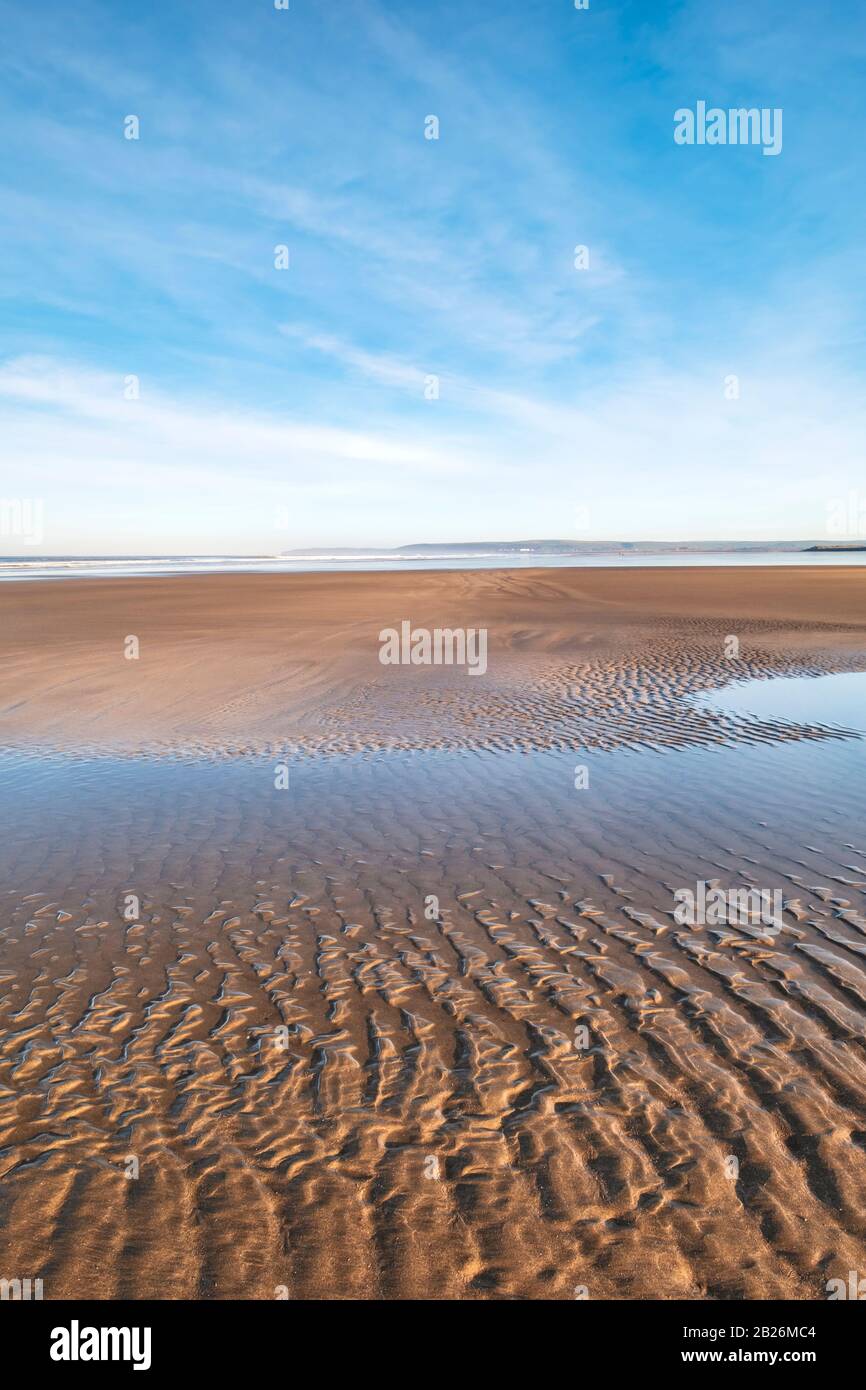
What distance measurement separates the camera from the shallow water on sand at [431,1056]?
3.48m

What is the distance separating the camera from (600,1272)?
3346 mm

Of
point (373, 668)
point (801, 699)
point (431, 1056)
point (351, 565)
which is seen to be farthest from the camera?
point (351, 565)

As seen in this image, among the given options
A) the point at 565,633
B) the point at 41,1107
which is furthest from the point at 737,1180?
the point at 565,633

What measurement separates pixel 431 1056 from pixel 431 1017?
0.44 meters

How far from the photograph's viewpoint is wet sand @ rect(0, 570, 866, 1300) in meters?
3.52

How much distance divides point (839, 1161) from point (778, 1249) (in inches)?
29.0

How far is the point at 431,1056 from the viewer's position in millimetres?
4891

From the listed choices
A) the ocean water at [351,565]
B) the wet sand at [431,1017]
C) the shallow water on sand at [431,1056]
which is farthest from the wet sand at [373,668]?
the ocean water at [351,565]

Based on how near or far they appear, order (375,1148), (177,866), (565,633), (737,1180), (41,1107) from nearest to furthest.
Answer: (737,1180) < (375,1148) < (41,1107) < (177,866) < (565,633)

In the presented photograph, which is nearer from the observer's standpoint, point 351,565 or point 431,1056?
point 431,1056

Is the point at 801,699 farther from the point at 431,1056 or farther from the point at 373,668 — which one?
the point at 431,1056

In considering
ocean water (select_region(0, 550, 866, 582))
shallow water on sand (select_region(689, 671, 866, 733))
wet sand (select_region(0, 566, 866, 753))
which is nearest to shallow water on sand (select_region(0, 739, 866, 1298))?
wet sand (select_region(0, 566, 866, 753))

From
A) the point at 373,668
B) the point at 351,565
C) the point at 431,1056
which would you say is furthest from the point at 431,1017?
the point at 351,565

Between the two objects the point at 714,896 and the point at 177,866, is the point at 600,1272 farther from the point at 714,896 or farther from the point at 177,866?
the point at 177,866
